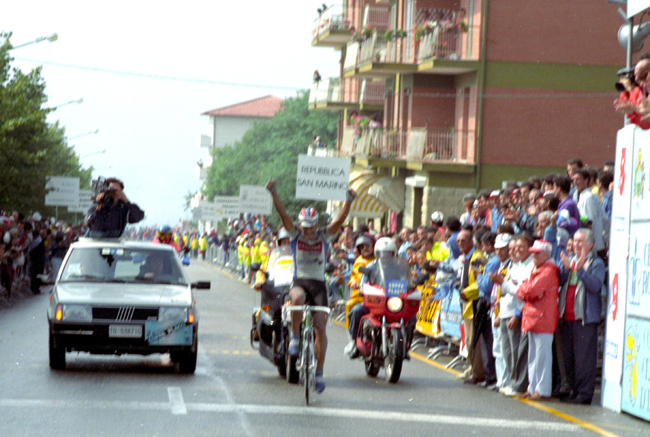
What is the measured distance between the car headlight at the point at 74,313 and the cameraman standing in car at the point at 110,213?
8.95 feet

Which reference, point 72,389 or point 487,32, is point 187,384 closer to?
point 72,389

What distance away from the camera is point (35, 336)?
59.1 feet

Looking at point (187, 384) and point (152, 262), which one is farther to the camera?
point (152, 262)

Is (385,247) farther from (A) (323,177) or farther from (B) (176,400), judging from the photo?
(A) (323,177)

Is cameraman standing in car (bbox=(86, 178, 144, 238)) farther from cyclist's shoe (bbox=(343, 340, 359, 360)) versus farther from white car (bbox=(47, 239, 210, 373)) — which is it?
cyclist's shoe (bbox=(343, 340, 359, 360))

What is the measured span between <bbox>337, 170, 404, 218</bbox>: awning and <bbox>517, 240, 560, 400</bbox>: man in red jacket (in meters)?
27.3

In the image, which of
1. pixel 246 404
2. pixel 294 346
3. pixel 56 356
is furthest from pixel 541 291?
pixel 56 356

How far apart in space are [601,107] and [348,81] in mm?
21360

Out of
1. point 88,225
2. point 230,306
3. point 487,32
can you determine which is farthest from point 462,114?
point 88,225

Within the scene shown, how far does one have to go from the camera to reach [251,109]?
164 metres

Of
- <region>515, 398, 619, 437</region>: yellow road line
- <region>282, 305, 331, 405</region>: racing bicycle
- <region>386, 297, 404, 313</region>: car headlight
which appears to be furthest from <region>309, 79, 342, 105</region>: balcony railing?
<region>515, 398, 619, 437</region>: yellow road line

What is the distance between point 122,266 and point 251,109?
5953 inches

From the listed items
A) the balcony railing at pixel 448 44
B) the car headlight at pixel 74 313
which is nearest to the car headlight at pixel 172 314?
the car headlight at pixel 74 313

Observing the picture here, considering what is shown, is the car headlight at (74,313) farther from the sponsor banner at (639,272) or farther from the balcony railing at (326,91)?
the balcony railing at (326,91)
